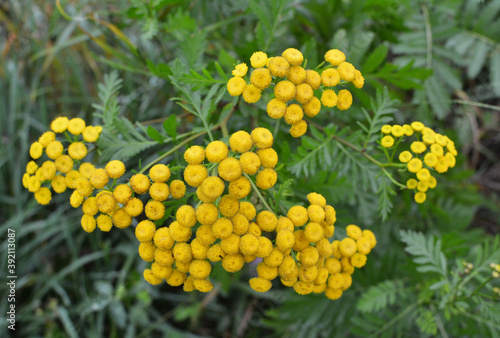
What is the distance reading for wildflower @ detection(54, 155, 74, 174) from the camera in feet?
5.36

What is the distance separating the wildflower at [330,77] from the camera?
4.62 ft

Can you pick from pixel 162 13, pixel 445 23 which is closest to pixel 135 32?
pixel 162 13

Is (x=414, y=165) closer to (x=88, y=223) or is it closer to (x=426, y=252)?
(x=426, y=252)

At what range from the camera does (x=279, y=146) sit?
195 centimetres

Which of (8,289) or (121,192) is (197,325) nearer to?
(8,289)

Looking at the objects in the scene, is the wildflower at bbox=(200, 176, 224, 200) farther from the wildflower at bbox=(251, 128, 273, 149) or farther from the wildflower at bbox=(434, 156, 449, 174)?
the wildflower at bbox=(434, 156, 449, 174)

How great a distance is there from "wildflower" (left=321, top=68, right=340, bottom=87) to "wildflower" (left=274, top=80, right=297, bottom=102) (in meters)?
0.13

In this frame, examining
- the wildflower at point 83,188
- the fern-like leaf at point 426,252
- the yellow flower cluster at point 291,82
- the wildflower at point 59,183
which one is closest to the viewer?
the yellow flower cluster at point 291,82

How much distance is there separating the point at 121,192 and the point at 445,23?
93.4 inches

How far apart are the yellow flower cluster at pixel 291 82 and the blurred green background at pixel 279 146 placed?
319mm

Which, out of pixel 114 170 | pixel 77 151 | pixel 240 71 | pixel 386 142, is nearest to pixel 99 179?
pixel 114 170

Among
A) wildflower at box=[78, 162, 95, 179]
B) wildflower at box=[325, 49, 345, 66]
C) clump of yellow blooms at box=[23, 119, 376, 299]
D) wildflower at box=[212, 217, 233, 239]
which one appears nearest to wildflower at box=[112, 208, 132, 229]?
clump of yellow blooms at box=[23, 119, 376, 299]

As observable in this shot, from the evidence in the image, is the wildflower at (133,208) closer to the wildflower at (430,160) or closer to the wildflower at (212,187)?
the wildflower at (212,187)

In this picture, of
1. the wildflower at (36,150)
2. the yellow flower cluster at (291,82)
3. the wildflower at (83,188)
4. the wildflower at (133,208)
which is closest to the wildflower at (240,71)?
the yellow flower cluster at (291,82)
